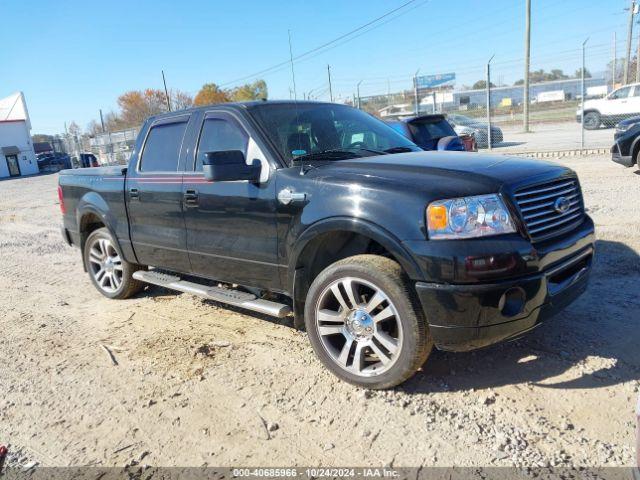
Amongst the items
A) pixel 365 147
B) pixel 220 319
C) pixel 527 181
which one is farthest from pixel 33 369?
pixel 527 181

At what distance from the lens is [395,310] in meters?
3.18

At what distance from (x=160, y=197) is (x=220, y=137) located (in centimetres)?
90

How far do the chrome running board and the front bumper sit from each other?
4.16 feet

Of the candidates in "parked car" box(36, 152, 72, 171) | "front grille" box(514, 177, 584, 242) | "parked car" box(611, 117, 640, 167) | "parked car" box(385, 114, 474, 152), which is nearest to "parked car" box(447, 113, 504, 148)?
"parked car" box(385, 114, 474, 152)

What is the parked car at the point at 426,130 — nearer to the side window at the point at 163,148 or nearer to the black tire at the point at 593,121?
the side window at the point at 163,148

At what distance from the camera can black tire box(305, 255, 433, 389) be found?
3.11 metres

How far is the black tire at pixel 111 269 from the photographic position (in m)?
5.64

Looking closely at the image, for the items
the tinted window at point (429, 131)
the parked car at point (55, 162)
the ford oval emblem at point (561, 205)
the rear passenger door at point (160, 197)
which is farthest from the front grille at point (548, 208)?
the parked car at point (55, 162)

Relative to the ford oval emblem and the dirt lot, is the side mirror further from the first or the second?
the ford oval emblem

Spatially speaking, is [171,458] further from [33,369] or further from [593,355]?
[593,355]

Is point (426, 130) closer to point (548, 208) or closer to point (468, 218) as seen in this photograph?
point (548, 208)

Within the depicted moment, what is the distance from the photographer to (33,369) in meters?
4.16

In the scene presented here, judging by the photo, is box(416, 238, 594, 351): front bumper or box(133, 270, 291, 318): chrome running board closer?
box(416, 238, 594, 351): front bumper

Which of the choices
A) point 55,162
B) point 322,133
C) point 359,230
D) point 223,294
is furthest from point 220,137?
point 55,162
